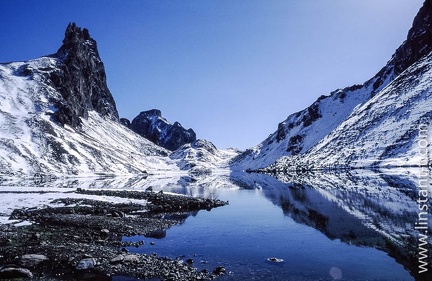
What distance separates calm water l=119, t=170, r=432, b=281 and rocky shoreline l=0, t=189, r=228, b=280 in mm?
1944

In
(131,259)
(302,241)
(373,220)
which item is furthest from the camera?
(373,220)

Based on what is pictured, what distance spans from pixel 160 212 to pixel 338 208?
25.7m

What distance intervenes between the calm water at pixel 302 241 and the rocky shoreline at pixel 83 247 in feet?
6.38

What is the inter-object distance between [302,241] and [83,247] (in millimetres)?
18729

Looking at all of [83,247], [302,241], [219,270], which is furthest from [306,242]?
[83,247]

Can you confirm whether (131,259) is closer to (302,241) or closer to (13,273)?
(13,273)

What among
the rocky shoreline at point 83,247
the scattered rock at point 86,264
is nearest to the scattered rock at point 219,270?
the rocky shoreline at point 83,247

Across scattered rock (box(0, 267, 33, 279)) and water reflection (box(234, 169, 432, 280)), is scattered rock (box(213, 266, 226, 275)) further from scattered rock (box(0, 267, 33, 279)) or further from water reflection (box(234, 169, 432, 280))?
water reflection (box(234, 169, 432, 280))

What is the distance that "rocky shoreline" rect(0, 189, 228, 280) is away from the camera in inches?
719

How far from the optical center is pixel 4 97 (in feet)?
628

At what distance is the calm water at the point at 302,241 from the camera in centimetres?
1964

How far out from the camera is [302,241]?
27.4 m

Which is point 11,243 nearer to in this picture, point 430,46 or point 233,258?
point 233,258

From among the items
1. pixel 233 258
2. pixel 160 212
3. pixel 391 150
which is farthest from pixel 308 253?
pixel 391 150
